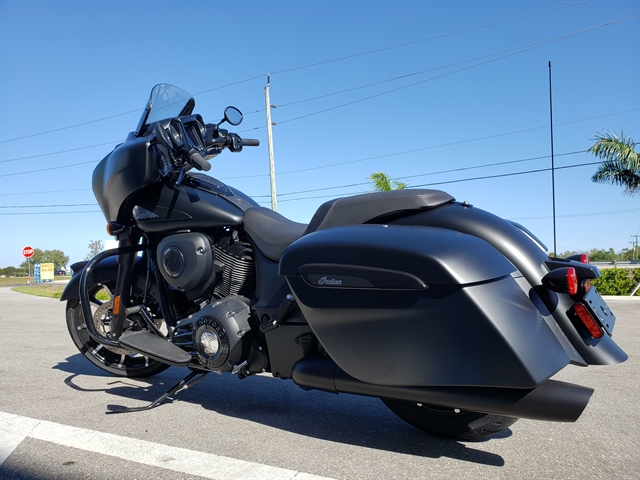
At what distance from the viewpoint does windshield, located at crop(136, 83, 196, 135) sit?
12.1 feet

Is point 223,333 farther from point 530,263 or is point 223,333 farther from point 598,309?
point 598,309

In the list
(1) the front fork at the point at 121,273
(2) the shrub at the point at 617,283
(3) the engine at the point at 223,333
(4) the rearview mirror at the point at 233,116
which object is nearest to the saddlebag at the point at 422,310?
(3) the engine at the point at 223,333

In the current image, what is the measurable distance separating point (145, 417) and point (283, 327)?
3.82ft

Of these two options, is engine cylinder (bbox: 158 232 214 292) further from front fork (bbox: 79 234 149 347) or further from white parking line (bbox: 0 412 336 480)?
white parking line (bbox: 0 412 336 480)

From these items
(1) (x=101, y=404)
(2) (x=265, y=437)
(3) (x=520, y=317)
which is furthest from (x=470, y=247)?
(1) (x=101, y=404)

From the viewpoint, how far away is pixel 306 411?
3260 millimetres

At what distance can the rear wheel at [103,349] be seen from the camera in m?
3.96

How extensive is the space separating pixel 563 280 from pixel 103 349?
362 cm

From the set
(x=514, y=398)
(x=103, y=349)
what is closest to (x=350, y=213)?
(x=514, y=398)

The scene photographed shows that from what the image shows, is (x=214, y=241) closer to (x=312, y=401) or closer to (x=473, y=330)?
(x=312, y=401)

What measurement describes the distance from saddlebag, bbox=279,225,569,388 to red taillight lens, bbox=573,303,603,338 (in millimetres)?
189

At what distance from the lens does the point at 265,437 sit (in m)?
2.78

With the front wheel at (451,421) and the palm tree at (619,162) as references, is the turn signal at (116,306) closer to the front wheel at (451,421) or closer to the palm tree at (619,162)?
the front wheel at (451,421)

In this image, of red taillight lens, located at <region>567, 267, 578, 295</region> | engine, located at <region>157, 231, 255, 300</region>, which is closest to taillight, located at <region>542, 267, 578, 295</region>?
red taillight lens, located at <region>567, 267, 578, 295</region>
